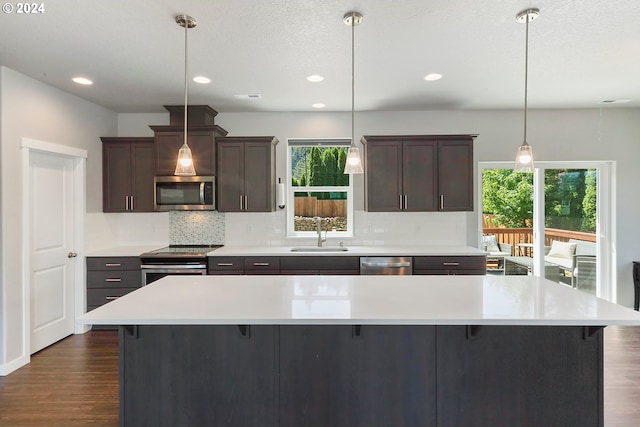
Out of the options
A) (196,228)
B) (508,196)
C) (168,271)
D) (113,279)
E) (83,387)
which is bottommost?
(83,387)

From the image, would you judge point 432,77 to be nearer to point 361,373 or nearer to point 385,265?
point 385,265

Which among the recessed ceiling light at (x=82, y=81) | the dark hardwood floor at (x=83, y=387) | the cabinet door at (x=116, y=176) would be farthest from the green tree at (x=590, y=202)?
the recessed ceiling light at (x=82, y=81)

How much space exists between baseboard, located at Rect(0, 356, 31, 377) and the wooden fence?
322 cm

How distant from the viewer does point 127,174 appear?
4.38m

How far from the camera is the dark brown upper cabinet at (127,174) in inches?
172

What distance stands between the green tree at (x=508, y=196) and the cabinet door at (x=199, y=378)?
3.87 meters

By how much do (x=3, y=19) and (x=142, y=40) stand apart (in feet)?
2.70

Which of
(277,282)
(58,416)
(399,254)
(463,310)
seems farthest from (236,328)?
(399,254)

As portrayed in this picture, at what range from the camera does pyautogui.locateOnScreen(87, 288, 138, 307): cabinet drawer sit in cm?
405

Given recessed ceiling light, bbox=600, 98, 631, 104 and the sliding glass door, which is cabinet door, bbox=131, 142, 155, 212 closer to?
the sliding glass door

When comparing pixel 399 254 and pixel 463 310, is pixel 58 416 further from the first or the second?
pixel 399 254

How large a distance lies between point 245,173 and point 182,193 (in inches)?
30.8

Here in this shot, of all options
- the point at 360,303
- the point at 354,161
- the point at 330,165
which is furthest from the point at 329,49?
the point at 330,165

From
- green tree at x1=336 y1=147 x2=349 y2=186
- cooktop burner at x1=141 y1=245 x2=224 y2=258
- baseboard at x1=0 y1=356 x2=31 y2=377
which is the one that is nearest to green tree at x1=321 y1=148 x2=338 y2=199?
green tree at x1=336 y1=147 x2=349 y2=186
